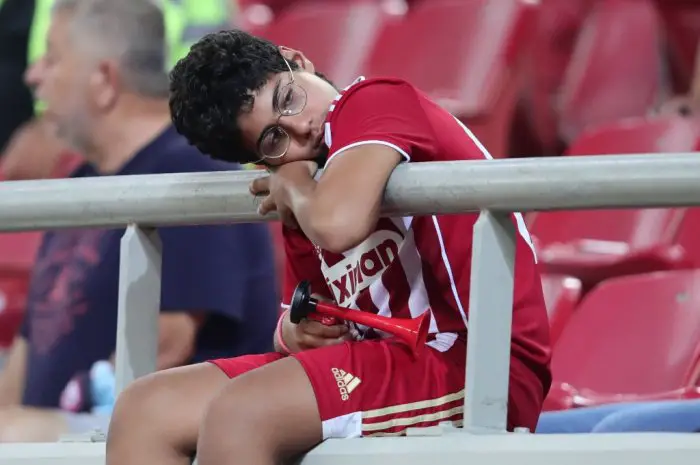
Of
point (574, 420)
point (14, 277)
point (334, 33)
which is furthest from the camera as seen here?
point (334, 33)

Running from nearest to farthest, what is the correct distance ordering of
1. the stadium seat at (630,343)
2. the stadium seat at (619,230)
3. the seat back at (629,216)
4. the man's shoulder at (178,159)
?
the stadium seat at (630,343) < the man's shoulder at (178,159) < the stadium seat at (619,230) < the seat back at (629,216)

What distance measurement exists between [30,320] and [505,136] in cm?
170

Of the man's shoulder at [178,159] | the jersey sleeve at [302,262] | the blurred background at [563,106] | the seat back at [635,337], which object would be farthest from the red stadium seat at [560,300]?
the jersey sleeve at [302,262]

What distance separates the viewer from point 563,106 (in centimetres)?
430

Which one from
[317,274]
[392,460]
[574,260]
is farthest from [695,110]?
[392,460]

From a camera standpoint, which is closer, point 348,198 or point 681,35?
point 348,198

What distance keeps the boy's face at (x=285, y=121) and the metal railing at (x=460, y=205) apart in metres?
0.04

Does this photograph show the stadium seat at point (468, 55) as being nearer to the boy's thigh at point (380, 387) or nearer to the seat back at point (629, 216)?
the seat back at point (629, 216)

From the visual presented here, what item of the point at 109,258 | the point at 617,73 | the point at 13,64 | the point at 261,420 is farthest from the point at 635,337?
the point at 13,64

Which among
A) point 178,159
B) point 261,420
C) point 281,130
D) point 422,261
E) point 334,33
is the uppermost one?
point 281,130

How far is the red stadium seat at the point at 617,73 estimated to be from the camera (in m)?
4.21

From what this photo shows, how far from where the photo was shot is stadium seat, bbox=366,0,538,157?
410 centimetres

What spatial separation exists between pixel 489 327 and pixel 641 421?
1.36 feet

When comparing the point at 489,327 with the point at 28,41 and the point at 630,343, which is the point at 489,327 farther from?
the point at 28,41
